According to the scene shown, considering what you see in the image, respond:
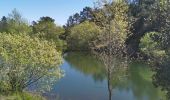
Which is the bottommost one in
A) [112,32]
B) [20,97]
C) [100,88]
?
[100,88]

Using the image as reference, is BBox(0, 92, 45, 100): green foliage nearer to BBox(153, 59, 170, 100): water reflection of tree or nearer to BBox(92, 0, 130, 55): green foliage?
BBox(92, 0, 130, 55): green foliage

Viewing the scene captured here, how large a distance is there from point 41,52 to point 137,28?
5840 cm

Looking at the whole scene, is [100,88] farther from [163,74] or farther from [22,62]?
[163,74]

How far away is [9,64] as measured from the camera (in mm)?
23859

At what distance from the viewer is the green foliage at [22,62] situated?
2373cm

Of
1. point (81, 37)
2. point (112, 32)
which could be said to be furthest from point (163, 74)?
point (81, 37)

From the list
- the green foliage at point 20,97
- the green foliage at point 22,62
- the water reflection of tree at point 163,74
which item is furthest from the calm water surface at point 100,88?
the water reflection of tree at point 163,74

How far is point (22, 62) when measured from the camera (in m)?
23.8

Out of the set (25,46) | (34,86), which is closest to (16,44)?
(25,46)

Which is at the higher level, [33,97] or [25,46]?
[25,46]

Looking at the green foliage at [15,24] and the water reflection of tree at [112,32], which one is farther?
the green foliage at [15,24]

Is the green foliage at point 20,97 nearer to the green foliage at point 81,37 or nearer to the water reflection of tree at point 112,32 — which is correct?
the water reflection of tree at point 112,32

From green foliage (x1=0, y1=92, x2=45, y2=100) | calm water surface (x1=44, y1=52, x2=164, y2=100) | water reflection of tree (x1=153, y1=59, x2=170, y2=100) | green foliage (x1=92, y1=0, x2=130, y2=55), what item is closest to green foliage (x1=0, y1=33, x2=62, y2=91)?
green foliage (x1=0, y1=92, x2=45, y2=100)

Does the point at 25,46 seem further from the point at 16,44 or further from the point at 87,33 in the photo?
the point at 87,33
